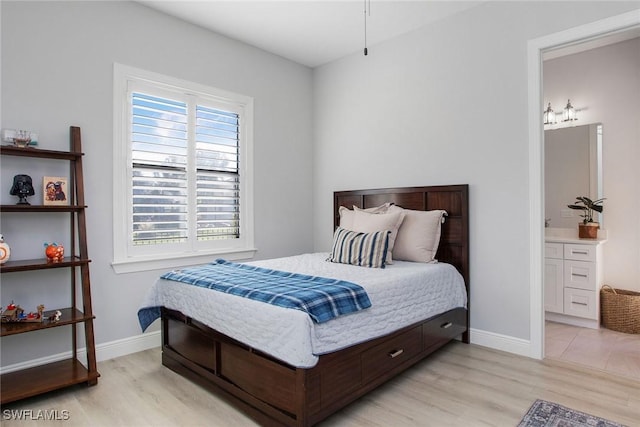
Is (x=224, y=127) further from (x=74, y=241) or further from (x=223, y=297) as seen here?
(x=223, y=297)

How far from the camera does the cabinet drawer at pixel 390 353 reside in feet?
7.19

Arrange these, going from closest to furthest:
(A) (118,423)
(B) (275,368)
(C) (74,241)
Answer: (B) (275,368) < (A) (118,423) < (C) (74,241)

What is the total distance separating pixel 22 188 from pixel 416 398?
2.80 m

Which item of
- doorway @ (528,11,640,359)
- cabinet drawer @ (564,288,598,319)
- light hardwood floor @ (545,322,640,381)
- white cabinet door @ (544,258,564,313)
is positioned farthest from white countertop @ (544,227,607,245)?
doorway @ (528,11,640,359)

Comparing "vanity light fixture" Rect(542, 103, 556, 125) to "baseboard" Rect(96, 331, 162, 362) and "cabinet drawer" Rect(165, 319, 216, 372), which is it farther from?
"baseboard" Rect(96, 331, 162, 362)

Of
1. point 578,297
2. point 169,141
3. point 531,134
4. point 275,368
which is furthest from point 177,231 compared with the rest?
point 578,297

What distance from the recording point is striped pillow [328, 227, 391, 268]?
2.93m

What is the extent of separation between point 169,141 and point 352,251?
6.07 feet

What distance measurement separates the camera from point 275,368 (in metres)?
1.92

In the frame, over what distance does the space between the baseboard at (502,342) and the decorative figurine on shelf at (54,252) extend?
10.5 ft

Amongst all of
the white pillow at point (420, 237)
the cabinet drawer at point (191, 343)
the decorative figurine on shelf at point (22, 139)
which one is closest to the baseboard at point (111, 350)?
the cabinet drawer at point (191, 343)

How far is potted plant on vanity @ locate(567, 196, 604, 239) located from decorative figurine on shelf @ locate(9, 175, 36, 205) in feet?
15.6

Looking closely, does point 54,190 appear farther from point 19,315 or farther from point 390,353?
point 390,353

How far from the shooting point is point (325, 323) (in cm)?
191
